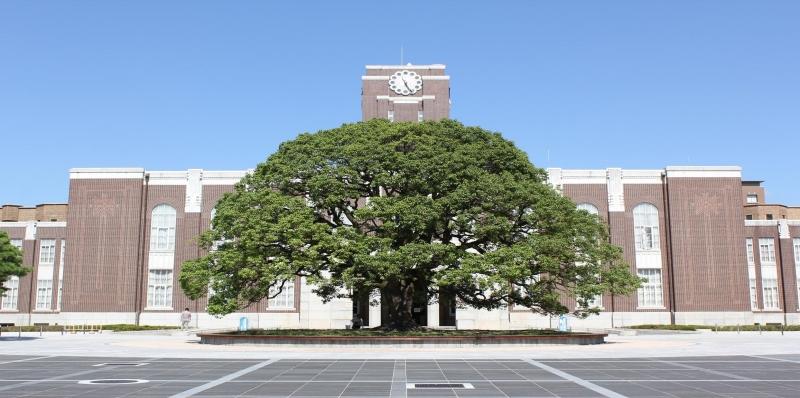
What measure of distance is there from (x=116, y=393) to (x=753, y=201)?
270 feet

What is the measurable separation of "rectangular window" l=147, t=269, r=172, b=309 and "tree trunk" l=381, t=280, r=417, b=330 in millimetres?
26455

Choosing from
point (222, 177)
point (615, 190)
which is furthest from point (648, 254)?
point (222, 177)

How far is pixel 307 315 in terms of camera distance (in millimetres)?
51344

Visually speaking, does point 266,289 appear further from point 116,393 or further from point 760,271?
point 760,271

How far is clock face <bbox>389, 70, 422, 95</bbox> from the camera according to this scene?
5994 cm

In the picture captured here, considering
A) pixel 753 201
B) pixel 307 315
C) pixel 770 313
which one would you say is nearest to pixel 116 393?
pixel 307 315

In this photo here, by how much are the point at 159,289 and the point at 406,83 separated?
85.1ft

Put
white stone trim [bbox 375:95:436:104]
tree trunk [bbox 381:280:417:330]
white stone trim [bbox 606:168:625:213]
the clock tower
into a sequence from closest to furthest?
1. tree trunk [bbox 381:280:417:330]
2. white stone trim [bbox 606:168:625:213]
3. the clock tower
4. white stone trim [bbox 375:95:436:104]

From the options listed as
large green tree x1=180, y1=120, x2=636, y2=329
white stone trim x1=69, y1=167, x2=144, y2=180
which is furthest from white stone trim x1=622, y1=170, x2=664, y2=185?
white stone trim x1=69, y1=167, x2=144, y2=180

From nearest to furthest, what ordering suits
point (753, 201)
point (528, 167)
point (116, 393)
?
point (116, 393) → point (528, 167) → point (753, 201)

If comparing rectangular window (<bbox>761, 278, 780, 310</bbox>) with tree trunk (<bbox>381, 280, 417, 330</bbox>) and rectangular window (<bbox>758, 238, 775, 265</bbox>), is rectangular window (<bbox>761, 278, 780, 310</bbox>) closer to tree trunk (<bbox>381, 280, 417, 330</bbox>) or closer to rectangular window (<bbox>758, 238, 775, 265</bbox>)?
rectangular window (<bbox>758, 238, 775, 265</bbox>)

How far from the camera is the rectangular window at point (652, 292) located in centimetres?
5281

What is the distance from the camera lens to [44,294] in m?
58.2

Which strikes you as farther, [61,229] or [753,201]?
[753,201]
